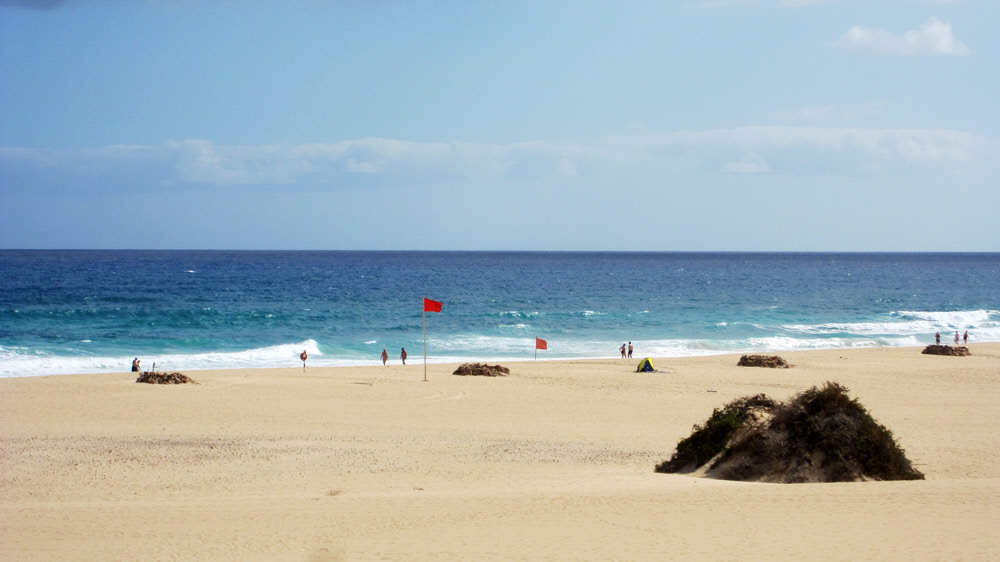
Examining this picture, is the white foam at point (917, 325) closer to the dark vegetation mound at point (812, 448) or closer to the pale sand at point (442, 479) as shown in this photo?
the pale sand at point (442, 479)

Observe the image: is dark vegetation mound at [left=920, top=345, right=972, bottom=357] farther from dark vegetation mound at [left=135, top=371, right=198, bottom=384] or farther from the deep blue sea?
dark vegetation mound at [left=135, top=371, right=198, bottom=384]

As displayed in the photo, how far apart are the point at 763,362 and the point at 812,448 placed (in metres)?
21.2

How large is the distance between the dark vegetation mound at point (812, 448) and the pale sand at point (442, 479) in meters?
0.64

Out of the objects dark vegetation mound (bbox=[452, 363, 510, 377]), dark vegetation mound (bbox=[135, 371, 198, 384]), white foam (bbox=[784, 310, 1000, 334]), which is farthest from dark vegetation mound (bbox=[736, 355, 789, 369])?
dark vegetation mound (bbox=[135, 371, 198, 384])

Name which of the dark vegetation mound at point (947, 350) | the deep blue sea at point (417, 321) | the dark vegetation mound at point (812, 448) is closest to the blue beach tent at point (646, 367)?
the deep blue sea at point (417, 321)

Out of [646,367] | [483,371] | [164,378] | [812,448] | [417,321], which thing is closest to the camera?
[812,448]

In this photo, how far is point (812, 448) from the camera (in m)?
12.6

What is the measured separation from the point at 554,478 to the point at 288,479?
4.74 metres

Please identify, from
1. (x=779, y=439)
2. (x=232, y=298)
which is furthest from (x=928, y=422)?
(x=232, y=298)

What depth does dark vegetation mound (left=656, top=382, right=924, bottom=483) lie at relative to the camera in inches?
486

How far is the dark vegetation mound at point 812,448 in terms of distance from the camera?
1234cm

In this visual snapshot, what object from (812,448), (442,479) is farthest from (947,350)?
(442,479)

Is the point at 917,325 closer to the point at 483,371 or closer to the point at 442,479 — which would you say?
the point at 483,371

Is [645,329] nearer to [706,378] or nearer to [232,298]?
[706,378]
